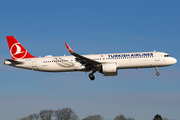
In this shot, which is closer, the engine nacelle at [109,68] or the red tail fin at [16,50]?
the engine nacelle at [109,68]

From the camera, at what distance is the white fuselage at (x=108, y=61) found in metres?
45.0

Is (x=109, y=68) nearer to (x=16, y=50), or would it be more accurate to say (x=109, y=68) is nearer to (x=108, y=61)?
(x=108, y=61)

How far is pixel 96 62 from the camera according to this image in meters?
44.4

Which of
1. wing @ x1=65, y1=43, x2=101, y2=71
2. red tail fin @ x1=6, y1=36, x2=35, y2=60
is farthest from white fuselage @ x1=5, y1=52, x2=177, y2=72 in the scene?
red tail fin @ x1=6, y1=36, x2=35, y2=60

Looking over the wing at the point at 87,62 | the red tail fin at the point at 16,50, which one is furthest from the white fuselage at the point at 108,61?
the red tail fin at the point at 16,50

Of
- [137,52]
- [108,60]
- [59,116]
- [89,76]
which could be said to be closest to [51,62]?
[89,76]

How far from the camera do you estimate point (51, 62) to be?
156 ft

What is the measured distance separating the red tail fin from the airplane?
116 centimetres

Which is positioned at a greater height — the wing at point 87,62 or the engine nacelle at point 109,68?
the wing at point 87,62

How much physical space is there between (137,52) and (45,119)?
4462 cm

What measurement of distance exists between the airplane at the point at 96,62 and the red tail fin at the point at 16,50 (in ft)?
3.79

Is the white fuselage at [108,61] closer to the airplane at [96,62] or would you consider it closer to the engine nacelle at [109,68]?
the airplane at [96,62]

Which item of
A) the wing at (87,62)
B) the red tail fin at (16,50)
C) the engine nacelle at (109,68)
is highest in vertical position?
the red tail fin at (16,50)

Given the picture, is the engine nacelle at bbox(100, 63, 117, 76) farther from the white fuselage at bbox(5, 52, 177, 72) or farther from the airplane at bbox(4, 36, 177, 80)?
the white fuselage at bbox(5, 52, 177, 72)
